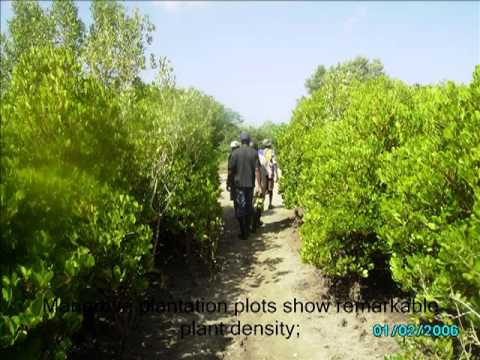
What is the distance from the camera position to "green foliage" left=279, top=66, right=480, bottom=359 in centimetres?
367

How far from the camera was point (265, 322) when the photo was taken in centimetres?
654

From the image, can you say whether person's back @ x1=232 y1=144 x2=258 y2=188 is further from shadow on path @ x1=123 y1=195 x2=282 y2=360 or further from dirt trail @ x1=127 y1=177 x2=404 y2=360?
dirt trail @ x1=127 y1=177 x2=404 y2=360

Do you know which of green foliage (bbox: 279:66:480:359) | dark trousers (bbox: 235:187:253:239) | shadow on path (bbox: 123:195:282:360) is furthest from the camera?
dark trousers (bbox: 235:187:253:239)

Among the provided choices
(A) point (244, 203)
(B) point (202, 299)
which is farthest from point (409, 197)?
(A) point (244, 203)

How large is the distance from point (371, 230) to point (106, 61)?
5351 mm

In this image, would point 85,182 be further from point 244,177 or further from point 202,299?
point 244,177

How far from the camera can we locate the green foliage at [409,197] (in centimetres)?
367

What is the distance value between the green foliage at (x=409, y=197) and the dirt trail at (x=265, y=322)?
88 cm

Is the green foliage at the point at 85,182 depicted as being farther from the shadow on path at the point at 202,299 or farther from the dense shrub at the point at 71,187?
the shadow on path at the point at 202,299

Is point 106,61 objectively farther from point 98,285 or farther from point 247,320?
point 247,320

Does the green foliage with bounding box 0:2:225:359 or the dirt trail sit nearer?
the green foliage with bounding box 0:2:225:359

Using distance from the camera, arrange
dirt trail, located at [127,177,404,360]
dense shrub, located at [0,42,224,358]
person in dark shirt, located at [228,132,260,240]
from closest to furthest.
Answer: dense shrub, located at [0,42,224,358], dirt trail, located at [127,177,404,360], person in dark shirt, located at [228,132,260,240]

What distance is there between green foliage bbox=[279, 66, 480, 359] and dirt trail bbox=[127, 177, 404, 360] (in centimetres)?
88

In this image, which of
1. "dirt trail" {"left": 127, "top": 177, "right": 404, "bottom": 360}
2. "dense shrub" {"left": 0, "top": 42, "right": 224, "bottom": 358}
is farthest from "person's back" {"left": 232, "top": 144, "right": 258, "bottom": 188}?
"dense shrub" {"left": 0, "top": 42, "right": 224, "bottom": 358}
